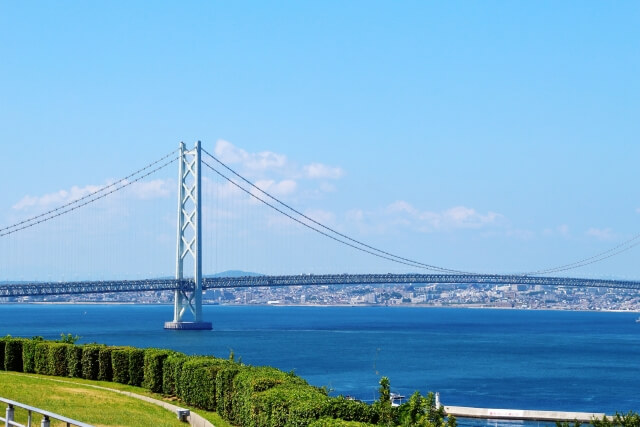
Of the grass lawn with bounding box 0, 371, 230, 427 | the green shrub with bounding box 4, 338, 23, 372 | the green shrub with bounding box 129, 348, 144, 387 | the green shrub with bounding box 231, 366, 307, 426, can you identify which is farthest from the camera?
the green shrub with bounding box 4, 338, 23, 372

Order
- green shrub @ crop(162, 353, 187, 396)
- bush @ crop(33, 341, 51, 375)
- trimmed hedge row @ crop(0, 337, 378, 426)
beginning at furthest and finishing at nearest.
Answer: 1. bush @ crop(33, 341, 51, 375)
2. green shrub @ crop(162, 353, 187, 396)
3. trimmed hedge row @ crop(0, 337, 378, 426)

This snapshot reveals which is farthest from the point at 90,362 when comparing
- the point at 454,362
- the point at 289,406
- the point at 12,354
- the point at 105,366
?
the point at 454,362

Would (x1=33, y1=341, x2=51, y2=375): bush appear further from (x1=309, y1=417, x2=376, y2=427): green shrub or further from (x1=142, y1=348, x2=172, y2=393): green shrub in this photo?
(x1=309, y1=417, x2=376, y2=427): green shrub

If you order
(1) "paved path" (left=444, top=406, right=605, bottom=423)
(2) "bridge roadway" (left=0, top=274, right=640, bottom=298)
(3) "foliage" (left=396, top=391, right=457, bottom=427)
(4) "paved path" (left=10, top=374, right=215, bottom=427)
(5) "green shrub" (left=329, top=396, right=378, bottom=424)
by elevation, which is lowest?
(1) "paved path" (left=444, top=406, right=605, bottom=423)

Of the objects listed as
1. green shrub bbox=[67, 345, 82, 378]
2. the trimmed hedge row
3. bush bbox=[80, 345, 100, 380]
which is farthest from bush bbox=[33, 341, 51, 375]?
bush bbox=[80, 345, 100, 380]

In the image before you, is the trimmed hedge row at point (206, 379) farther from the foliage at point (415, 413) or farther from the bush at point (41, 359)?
the foliage at point (415, 413)

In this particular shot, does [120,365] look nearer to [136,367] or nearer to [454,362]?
[136,367]

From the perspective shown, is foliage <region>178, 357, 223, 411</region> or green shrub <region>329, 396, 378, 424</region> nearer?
green shrub <region>329, 396, 378, 424</region>
